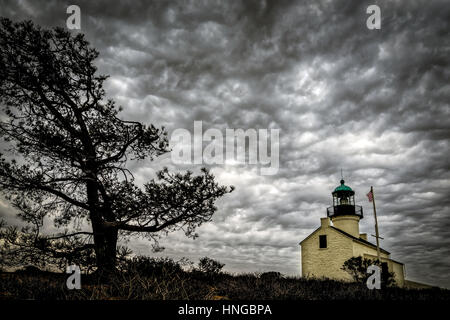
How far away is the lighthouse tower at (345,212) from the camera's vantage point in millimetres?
32719

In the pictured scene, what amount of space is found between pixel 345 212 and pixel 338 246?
259 inches

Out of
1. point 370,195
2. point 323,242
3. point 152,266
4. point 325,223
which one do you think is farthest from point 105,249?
point 325,223

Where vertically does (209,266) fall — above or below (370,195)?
below

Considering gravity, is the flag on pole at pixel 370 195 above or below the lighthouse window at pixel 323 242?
above

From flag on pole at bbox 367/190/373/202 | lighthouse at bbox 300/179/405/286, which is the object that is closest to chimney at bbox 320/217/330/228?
lighthouse at bbox 300/179/405/286

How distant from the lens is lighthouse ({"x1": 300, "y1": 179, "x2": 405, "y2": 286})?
89.8ft

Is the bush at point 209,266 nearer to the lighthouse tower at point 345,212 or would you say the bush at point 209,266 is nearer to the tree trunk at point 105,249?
the tree trunk at point 105,249

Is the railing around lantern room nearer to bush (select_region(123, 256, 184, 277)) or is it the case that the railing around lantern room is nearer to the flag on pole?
the flag on pole

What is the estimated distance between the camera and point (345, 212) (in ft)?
109

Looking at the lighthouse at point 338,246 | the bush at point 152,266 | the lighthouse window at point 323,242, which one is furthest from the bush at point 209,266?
the lighthouse window at point 323,242

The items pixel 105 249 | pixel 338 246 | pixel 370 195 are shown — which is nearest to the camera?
pixel 105 249

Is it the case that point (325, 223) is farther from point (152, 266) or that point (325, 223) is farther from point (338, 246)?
point (152, 266)
